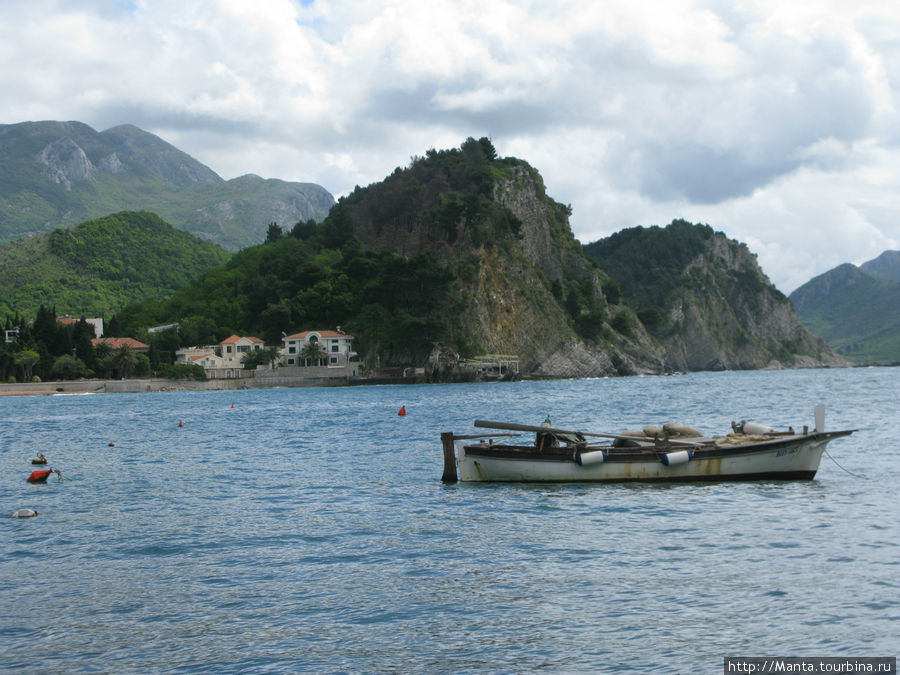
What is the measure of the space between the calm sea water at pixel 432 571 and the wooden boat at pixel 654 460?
22.5 inches

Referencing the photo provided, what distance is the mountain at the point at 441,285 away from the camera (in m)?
Answer: 143

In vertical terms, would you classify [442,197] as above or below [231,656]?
above

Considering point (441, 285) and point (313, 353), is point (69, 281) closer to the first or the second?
point (313, 353)

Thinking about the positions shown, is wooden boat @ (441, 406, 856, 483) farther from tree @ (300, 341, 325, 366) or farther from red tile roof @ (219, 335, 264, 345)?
red tile roof @ (219, 335, 264, 345)

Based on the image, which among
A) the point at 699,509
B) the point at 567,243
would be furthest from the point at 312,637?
the point at 567,243

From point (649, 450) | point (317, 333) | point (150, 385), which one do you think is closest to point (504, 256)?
point (317, 333)

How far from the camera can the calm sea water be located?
11.6 meters

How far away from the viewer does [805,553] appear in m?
16.3

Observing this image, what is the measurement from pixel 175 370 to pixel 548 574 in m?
121

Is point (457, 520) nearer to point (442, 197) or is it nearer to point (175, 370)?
point (175, 370)

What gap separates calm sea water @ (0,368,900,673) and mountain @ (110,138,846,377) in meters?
112

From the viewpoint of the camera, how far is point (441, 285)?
142375mm

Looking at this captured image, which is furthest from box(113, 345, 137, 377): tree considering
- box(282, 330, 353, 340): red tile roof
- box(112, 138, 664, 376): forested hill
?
box(282, 330, 353, 340): red tile roof

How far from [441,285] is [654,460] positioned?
118 m
